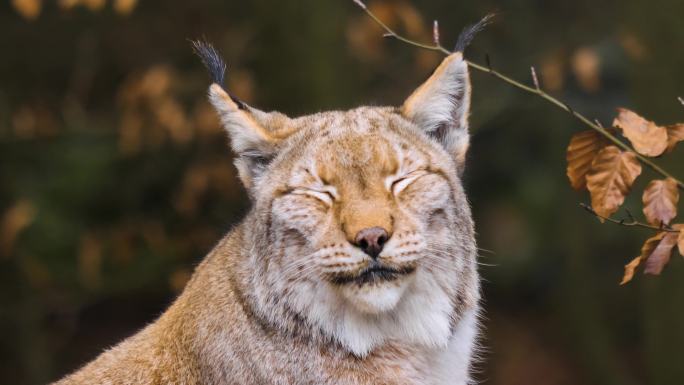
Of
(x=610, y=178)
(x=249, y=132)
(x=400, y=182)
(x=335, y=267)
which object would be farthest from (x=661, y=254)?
(x=249, y=132)

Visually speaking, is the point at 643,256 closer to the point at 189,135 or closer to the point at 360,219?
the point at 360,219

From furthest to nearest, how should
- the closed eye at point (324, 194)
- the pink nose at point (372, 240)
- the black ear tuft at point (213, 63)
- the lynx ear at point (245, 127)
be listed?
the black ear tuft at point (213, 63)
the lynx ear at point (245, 127)
the closed eye at point (324, 194)
the pink nose at point (372, 240)

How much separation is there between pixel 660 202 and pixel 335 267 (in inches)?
60.9

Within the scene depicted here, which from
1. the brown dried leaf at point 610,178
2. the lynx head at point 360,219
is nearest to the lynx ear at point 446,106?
the lynx head at point 360,219

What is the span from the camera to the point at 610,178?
533 centimetres

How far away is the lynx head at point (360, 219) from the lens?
5.29 meters

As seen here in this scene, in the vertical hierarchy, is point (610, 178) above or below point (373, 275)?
above

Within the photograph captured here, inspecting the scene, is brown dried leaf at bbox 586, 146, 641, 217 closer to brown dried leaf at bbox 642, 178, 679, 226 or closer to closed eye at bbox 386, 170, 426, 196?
brown dried leaf at bbox 642, 178, 679, 226

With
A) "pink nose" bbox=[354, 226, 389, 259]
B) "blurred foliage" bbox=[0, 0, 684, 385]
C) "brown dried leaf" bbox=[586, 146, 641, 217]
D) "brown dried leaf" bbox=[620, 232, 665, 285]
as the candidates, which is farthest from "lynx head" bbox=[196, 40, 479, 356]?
"blurred foliage" bbox=[0, 0, 684, 385]

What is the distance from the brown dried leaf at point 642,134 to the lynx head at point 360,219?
942 mm

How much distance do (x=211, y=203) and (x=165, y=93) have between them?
4.61 feet

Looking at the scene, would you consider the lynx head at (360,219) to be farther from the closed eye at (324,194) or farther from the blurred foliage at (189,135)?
the blurred foliage at (189,135)

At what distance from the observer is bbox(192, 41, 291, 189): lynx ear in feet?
18.9

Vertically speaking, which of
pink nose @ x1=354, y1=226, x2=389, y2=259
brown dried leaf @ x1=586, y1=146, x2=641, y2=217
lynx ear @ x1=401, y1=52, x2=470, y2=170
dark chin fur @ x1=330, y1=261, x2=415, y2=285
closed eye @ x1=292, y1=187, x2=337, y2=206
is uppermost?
lynx ear @ x1=401, y1=52, x2=470, y2=170
